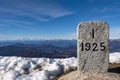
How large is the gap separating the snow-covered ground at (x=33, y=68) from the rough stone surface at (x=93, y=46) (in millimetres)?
2675

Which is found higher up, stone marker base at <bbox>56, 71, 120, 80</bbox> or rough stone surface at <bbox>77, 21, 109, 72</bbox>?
rough stone surface at <bbox>77, 21, 109, 72</bbox>

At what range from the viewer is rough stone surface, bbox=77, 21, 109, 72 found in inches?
440

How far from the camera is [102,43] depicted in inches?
442

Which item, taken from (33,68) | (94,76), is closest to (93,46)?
(94,76)

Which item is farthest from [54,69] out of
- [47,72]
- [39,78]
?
[39,78]

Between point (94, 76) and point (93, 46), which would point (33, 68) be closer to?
→ point (94, 76)

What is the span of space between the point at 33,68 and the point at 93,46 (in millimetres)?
4864

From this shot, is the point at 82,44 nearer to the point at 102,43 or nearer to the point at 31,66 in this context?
the point at 102,43

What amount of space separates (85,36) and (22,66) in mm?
5260

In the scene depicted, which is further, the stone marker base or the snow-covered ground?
the snow-covered ground

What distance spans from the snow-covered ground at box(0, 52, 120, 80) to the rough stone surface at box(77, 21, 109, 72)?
2675mm

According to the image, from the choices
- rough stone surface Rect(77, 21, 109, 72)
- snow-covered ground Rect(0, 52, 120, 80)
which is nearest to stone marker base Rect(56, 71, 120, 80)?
rough stone surface Rect(77, 21, 109, 72)

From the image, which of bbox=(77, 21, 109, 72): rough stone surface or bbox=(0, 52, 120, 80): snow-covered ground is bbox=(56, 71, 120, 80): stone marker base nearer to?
bbox=(77, 21, 109, 72): rough stone surface

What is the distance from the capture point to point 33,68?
1470 cm
